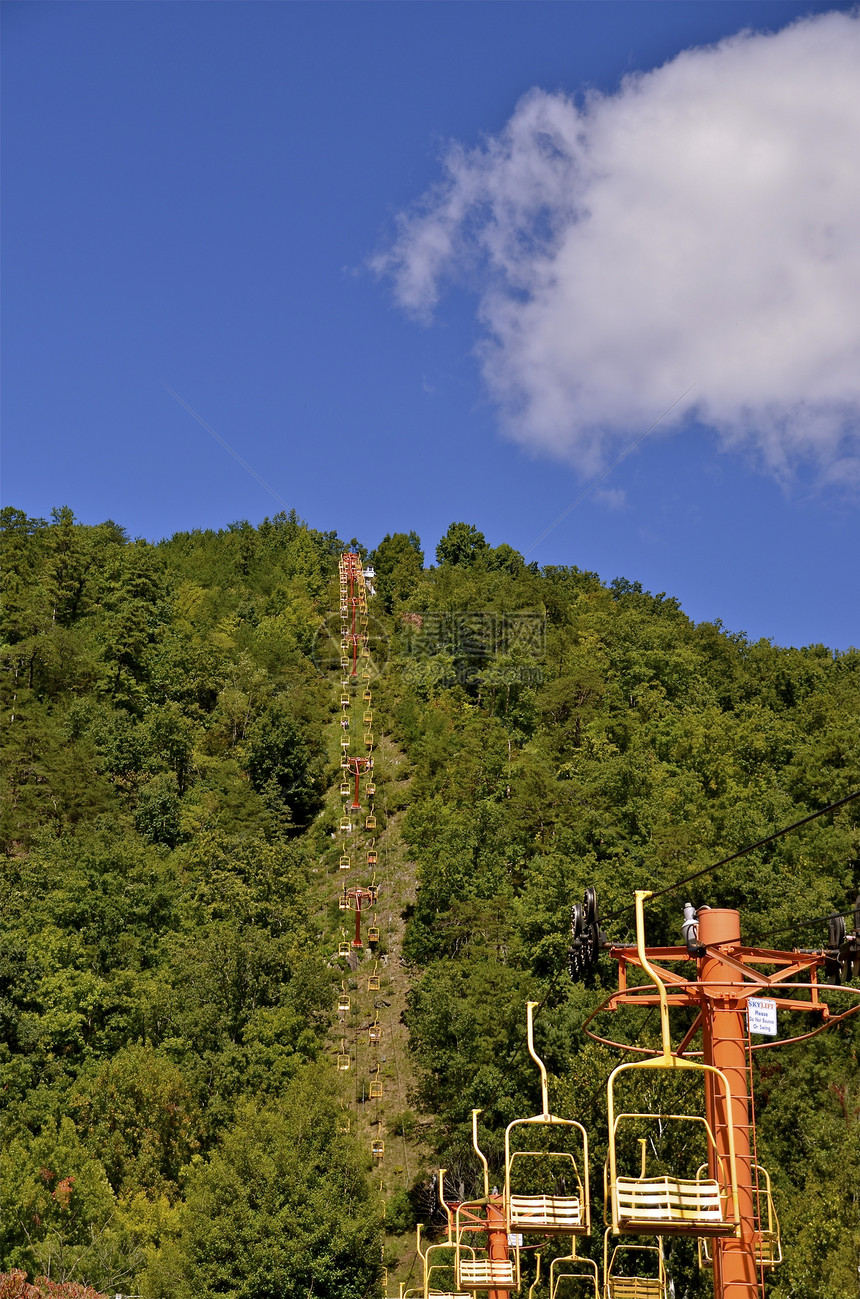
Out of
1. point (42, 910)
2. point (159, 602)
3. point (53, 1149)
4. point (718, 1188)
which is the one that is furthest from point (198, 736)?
point (718, 1188)

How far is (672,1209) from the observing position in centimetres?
1152

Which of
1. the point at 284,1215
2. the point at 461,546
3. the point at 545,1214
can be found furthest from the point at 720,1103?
the point at 461,546

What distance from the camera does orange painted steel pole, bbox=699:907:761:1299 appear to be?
1309cm

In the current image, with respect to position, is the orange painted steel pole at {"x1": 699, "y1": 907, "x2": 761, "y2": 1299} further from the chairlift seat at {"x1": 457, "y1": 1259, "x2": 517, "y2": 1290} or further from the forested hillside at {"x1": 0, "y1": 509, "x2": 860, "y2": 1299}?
the forested hillside at {"x1": 0, "y1": 509, "x2": 860, "y2": 1299}

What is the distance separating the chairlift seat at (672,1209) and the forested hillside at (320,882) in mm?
14946

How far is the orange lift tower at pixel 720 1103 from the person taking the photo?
452 inches

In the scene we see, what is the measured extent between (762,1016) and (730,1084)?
1.41m

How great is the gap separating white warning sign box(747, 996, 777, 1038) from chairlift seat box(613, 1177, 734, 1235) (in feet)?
5.32

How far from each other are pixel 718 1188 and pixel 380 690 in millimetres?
68138

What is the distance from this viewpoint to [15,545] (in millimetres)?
80250

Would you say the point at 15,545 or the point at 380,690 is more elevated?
the point at 15,545

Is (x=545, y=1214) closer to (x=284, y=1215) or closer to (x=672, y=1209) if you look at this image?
(x=672, y=1209)

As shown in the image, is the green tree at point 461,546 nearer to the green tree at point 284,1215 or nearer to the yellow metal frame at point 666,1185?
the green tree at point 284,1215

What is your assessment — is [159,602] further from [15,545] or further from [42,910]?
[42,910]
